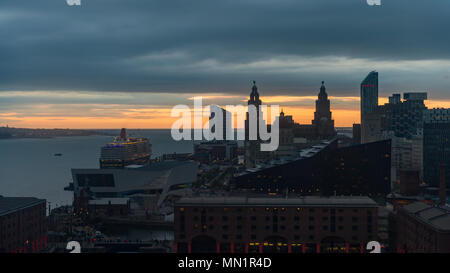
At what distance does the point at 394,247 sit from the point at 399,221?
1.07 meters

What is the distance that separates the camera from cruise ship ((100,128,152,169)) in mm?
59750

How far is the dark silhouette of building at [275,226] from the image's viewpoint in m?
17.6

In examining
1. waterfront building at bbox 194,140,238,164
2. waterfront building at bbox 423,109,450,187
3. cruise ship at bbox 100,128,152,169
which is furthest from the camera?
waterfront building at bbox 194,140,238,164

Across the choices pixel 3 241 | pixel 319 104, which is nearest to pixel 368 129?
pixel 319 104

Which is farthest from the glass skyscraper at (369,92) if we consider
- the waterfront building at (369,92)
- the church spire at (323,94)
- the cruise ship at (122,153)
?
the cruise ship at (122,153)

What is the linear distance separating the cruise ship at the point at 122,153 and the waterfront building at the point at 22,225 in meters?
38.5

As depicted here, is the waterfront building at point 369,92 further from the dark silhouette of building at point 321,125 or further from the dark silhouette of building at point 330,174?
the dark silhouette of building at point 330,174

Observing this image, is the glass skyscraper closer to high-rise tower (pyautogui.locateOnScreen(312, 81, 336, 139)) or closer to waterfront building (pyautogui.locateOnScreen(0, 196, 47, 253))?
high-rise tower (pyautogui.locateOnScreen(312, 81, 336, 139))

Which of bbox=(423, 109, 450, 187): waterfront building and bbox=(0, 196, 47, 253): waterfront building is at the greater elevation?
bbox=(423, 109, 450, 187): waterfront building

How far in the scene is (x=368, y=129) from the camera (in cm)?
7525

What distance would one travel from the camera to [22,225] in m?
19.2

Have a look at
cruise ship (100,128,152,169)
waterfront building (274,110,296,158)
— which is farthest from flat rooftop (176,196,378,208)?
cruise ship (100,128,152,169)

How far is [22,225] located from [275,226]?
9.85 meters

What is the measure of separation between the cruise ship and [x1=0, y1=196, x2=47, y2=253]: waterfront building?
126ft
